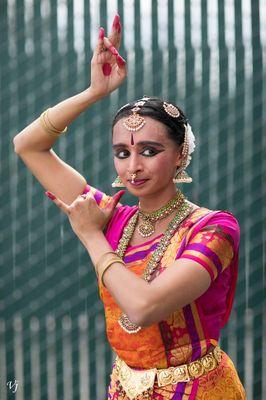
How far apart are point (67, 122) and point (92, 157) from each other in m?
1.60

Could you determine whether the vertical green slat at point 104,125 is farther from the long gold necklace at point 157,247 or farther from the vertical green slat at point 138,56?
the long gold necklace at point 157,247

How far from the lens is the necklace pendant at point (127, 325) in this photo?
2.41 metres

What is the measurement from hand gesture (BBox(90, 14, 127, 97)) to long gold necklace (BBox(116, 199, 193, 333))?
1.40 feet

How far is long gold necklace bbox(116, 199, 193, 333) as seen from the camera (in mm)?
2424

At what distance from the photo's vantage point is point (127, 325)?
7.96 feet

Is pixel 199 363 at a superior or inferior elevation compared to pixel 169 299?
inferior

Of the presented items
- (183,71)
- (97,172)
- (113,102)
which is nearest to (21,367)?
(97,172)

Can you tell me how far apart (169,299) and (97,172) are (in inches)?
81.5

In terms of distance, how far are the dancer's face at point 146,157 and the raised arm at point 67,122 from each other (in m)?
0.16

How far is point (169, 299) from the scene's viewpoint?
2252mm

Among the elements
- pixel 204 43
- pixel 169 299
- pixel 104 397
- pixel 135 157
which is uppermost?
pixel 204 43

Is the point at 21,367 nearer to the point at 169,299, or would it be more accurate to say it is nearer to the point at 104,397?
the point at 104,397

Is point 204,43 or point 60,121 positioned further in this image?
point 204,43

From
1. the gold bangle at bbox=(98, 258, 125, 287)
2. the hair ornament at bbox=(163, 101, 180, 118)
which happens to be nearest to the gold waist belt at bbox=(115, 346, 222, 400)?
the gold bangle at bbox=(98, 258, 125, 287)
